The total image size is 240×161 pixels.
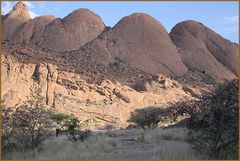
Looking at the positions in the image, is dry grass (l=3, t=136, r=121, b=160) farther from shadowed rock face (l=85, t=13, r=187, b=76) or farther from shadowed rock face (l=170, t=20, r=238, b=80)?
shadowed rock face (l=170, t=20, r=238, b=80)

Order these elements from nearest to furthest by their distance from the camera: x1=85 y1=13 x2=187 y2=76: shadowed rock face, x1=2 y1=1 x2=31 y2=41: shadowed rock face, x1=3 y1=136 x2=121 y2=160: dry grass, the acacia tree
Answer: the acacia tree
x1=3 y1=136 x2=121 y2=160: dry grass
x1=85 y1=13 x2=187 y2=76: shadowed rock face
x1=2 y1=1 x2=31 y2=41: shadowed rock face

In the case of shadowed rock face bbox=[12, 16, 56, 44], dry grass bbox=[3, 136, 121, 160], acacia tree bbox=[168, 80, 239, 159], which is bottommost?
dry grass bbox=[3, 136, 121, 160]

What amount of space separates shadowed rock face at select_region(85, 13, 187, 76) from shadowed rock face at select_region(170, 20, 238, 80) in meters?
2.82

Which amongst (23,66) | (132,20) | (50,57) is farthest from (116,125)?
(132,20)

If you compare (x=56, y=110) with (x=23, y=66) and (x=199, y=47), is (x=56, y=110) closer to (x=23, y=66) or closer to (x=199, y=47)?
(x=23, y=66)

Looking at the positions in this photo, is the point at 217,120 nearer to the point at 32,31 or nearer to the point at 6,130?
the point at 6,130

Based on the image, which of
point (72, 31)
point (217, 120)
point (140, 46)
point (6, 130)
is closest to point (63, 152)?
point (6, 130)

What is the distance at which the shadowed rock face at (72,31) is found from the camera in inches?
2940

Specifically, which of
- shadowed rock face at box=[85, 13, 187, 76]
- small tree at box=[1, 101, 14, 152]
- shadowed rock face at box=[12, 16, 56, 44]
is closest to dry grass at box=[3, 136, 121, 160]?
small tree at box=[1, 101, 14, 152]

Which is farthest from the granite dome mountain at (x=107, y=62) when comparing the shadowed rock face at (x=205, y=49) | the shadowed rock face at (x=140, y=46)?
the shadowed rock face at (x=205, y=49)

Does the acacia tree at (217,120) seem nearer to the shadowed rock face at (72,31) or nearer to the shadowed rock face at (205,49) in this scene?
the shadowed rock face at (72,31)

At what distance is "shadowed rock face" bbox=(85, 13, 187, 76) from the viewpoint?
69.7 meters

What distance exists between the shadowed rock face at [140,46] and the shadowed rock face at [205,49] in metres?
2.82

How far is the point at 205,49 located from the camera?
82.2 meters
